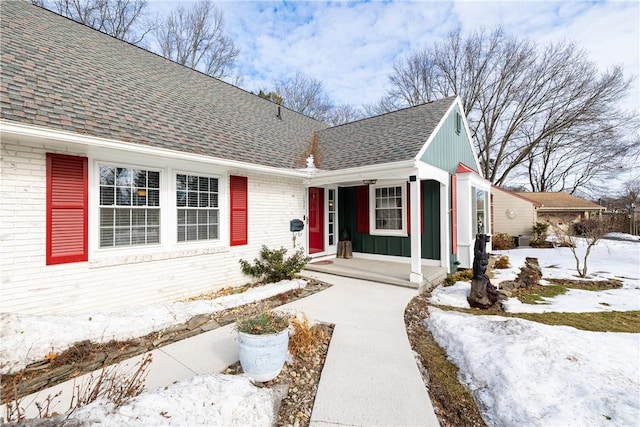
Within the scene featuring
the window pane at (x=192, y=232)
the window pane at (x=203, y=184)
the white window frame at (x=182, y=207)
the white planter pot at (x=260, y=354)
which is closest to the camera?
the white planter pot at (x=260, y=354)

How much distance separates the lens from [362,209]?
→ 8969mm

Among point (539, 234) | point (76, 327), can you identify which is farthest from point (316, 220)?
point (539, 234)

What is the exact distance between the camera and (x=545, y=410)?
2.41 metres

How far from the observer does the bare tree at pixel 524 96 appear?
17031 mm

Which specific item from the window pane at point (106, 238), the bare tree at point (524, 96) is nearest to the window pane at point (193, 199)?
the window pane at point (106, 238)

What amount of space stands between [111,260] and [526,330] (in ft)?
20.5

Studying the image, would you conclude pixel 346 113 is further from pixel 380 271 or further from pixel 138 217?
pixel 138 217

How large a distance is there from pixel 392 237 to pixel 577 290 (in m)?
4.69

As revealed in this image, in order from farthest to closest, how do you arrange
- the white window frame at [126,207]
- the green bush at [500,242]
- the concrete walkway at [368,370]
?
the green bush at [500,242]
the white window frame at [126,207]
the concrete walkway at [368,370]

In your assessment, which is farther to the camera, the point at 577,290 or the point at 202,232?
the point at 577,290

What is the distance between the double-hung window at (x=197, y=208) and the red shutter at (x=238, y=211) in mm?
321

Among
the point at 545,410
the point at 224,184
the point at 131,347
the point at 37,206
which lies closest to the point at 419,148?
the point at 224,184

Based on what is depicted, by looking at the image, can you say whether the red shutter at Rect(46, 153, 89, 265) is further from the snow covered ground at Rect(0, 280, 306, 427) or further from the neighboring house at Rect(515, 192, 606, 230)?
the neighboring house at Rect(515, 192, 606, 230)

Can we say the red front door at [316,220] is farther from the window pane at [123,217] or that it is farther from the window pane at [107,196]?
the window pane at [107,196]
